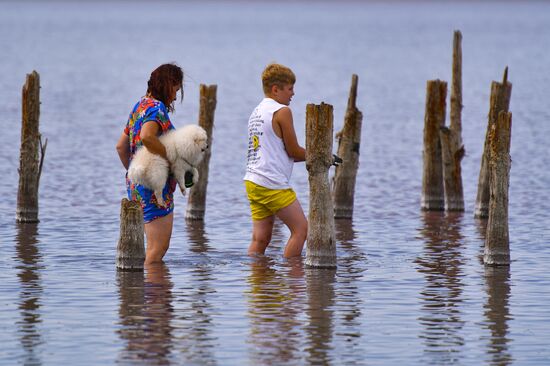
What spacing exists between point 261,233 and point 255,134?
1195mm

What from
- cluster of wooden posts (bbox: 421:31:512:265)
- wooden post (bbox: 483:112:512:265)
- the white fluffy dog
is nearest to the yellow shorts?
the white fluffy dog

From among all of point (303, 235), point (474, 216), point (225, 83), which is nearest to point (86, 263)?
point (303, 235)

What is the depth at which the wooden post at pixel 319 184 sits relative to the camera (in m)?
14.8

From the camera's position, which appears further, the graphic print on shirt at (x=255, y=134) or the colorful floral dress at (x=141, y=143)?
the graphic print on shirt at (x=255, y=134)

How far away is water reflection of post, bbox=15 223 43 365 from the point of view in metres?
12.3

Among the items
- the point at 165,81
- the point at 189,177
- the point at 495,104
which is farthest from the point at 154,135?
the point at 495,104

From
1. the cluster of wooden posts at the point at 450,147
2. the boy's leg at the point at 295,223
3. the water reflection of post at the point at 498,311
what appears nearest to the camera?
the water reflection of post at the point at 498,311

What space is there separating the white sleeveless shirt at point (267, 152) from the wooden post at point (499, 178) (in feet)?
7.23

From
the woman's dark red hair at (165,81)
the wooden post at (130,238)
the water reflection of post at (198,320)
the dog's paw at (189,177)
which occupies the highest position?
the woman's dark red hair at (165,81)

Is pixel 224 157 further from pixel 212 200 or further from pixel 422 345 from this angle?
pixel 422 345

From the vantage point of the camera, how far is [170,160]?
14.2 metres

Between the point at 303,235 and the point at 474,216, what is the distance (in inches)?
241

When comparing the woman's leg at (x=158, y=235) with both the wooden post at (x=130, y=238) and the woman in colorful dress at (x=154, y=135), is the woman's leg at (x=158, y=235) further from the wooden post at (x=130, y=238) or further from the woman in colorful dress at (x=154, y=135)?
the wooden post at (x=130, y=238)

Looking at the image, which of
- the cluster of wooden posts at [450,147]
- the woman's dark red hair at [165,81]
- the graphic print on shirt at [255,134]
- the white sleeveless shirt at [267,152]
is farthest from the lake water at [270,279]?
the woman's dark red hair at [165,81]
